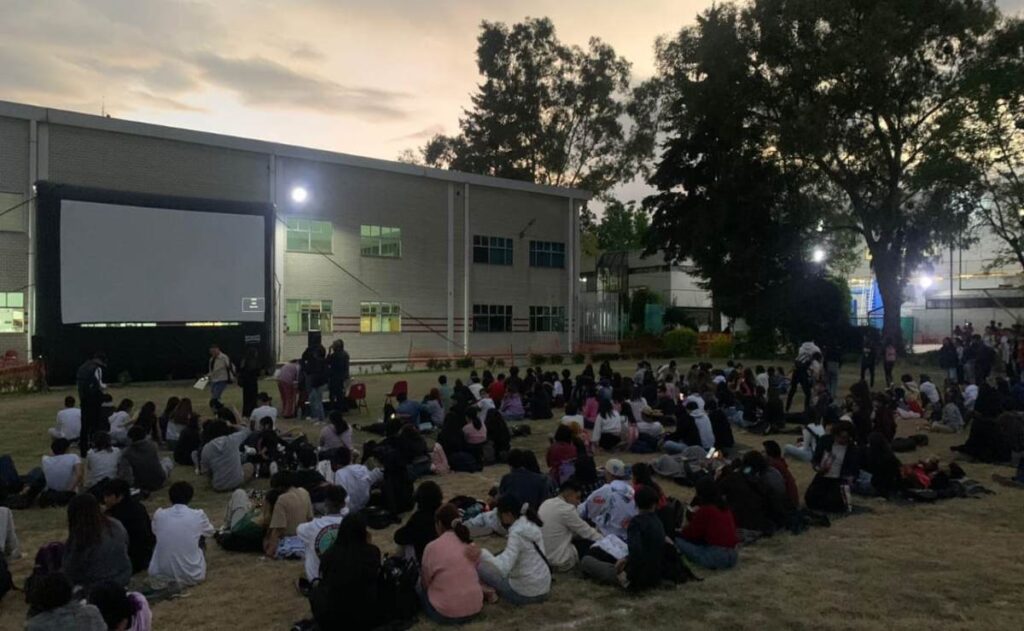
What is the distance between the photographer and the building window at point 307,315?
27.7 meters

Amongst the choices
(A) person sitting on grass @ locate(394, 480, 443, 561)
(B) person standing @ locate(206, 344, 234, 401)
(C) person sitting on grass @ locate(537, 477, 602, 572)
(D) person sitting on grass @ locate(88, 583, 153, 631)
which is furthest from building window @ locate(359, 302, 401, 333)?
(D) person sitting on grass @ locate(88, 583, 153, 631)

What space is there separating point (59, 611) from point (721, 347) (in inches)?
1422

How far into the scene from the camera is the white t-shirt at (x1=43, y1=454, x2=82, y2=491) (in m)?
9.40

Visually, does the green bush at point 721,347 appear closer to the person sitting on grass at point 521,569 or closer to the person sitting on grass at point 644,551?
the person sitting on grass at point 644,551

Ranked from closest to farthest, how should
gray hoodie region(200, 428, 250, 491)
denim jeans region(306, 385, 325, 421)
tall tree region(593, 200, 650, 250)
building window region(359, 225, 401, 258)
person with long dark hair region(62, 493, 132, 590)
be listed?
person with long dark hair region(62, 493, 132, 590) < gray hoodie region(200, 428, 250, 491) < denim jeans region(306, 385, 325, 421) < building window region(359, 225, 401, 258) < tall tree region(593, 200, 650, 250)

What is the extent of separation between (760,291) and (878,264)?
5016 millimetres

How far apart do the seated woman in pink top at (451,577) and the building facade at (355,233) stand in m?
20.6

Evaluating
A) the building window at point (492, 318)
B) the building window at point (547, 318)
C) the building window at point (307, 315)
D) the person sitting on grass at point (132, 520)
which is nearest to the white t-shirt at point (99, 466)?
the person sitting on grass at point (132, 520)

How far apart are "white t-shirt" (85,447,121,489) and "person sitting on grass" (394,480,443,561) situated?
4.65 meters

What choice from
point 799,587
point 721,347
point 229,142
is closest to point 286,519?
point 799,587

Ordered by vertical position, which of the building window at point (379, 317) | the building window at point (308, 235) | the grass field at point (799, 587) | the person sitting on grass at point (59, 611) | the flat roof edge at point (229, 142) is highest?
the flat roof edge at point (229, 142)

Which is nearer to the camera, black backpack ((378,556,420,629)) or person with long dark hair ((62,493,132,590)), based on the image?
black backpack ((378,556,420,629))

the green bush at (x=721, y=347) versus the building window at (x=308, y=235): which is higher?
the building window at (x=308, y=235)

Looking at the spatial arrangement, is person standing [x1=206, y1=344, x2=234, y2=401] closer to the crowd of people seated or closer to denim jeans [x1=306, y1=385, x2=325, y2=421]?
the crowd of people seated
